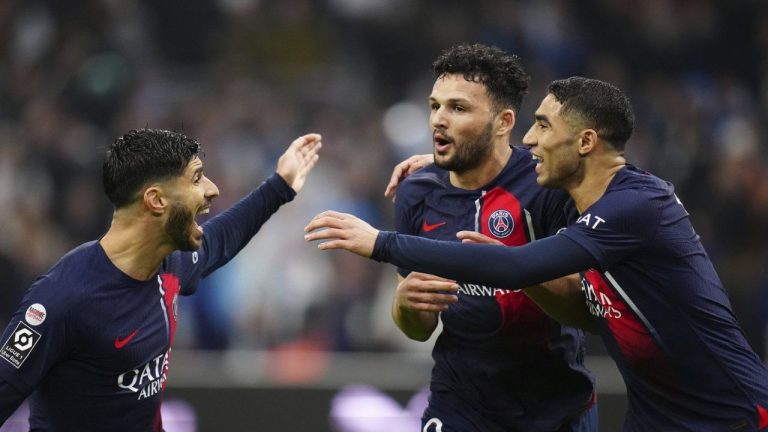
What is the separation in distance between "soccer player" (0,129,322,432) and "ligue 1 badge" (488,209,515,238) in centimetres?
120

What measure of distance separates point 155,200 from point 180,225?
137 millimetres

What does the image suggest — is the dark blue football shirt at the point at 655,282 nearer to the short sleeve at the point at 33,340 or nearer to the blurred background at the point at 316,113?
the short sleeve at the point at 33,340

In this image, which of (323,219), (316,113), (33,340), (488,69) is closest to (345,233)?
(323,219)

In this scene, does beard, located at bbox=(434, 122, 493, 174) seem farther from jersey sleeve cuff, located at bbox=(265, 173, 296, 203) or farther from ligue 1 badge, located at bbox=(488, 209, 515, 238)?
jersey sleeve cuff, located at bbox=(265, 173, 296, 203)

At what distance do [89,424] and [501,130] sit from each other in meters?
2.14

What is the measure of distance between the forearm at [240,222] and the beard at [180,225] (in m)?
0.44

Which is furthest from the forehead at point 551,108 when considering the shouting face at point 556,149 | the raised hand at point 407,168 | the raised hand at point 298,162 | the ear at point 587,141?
the raised hand at point 298,162

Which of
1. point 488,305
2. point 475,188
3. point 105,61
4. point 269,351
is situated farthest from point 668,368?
point 105,61

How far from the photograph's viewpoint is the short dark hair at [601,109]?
15.1 ft

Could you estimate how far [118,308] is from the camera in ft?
14.6

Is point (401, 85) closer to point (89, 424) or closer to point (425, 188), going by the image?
point (425, 188)

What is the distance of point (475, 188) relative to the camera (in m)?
5.17

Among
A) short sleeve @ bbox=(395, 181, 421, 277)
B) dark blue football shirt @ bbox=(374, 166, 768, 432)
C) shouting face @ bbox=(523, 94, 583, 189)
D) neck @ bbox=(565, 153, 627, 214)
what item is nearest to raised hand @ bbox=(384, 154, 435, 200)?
short sleeve @ bbox=(395, 181, 421, 277)

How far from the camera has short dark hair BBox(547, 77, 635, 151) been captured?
Result: 15.1ft
